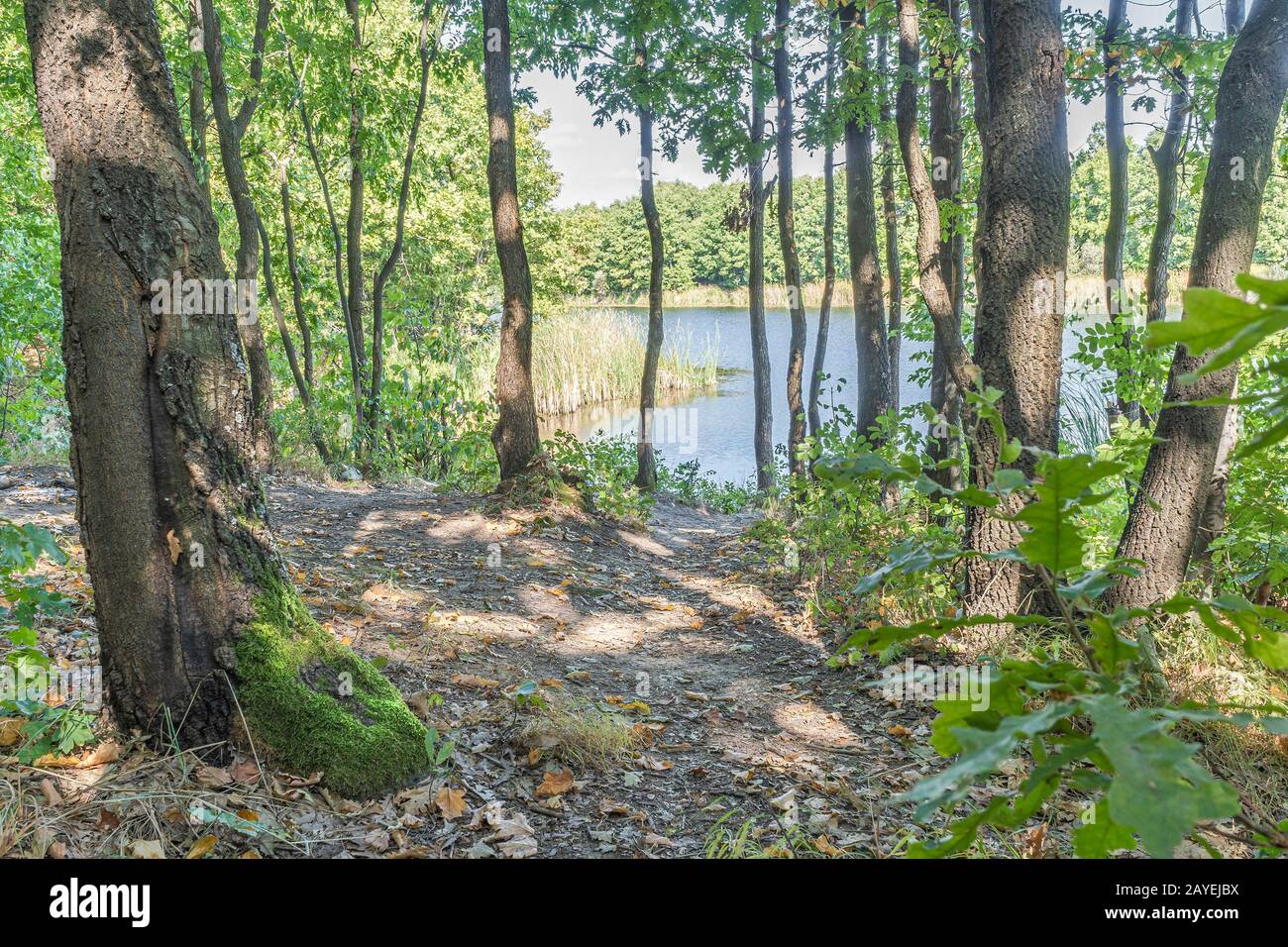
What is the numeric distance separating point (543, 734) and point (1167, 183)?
9.44m

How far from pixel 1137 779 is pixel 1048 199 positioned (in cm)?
457

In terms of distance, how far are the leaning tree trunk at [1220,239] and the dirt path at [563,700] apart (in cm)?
144

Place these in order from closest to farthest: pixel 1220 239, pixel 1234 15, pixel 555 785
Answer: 1. pixel 555 785
2. pixel 1220 239
3. pixel 1234 15

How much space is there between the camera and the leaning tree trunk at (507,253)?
8398 millimetres

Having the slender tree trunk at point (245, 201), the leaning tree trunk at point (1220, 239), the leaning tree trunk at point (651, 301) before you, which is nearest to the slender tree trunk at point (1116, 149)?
the leaning tree trunk at point (1220, 239)

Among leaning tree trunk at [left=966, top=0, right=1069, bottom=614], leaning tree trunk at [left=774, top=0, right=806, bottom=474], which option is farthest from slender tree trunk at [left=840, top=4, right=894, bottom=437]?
leaning tree trunk at [left=966, top=0, right=1069, bottom=614]

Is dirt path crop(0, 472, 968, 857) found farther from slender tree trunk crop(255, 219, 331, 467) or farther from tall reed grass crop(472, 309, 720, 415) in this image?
tall reed grass crop(472, 309, 720, 415)

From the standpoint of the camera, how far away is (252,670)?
9.49 feet

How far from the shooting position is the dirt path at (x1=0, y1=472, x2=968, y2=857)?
2.80 metres

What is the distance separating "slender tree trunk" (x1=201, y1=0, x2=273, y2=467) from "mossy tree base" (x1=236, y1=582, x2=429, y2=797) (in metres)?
5.91

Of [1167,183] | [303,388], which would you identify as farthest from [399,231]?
[1167,183]

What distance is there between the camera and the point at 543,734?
3465mm

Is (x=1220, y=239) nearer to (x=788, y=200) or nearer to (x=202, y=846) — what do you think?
(x=202, y=846)
